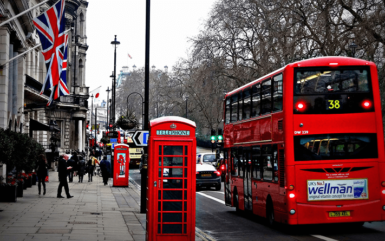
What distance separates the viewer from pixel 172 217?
11508 millimetres

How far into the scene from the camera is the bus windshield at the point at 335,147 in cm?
1377

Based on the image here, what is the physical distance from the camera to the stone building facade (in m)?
26.9

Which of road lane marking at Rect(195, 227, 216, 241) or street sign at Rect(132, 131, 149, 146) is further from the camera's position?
street sign at Rect(132, 131, 149, 146)

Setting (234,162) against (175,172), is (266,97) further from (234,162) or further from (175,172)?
(175,172)

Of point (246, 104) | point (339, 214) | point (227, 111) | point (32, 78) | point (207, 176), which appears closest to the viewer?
point (339, 214)

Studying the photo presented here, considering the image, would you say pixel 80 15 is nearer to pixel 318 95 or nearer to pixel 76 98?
pixel 76 98

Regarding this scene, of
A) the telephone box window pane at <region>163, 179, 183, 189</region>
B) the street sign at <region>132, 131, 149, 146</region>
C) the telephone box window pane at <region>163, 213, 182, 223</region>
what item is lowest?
the telephone box window pane at <region>163, 213, 182, 223</region>

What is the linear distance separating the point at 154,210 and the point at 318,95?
503 cm

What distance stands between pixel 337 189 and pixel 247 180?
457 centimetres

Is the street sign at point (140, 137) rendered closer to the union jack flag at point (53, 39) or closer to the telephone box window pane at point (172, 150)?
the union jack flag at point (53, 39)

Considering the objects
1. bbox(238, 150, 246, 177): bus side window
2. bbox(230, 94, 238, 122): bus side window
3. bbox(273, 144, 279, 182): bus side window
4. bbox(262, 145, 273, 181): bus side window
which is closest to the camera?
bbox(273, 144, 279, 182): bus side window

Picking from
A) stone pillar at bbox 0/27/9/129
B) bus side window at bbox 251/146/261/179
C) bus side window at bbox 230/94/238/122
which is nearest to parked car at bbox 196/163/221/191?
stone pillar at bbox 0/27/9/129

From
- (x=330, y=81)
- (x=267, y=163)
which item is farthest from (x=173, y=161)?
(x=330, y=81)

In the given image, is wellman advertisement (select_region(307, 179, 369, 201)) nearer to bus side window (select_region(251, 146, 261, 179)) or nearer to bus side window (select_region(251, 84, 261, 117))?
bus side window (select_region(251, 146, 261, 179))
